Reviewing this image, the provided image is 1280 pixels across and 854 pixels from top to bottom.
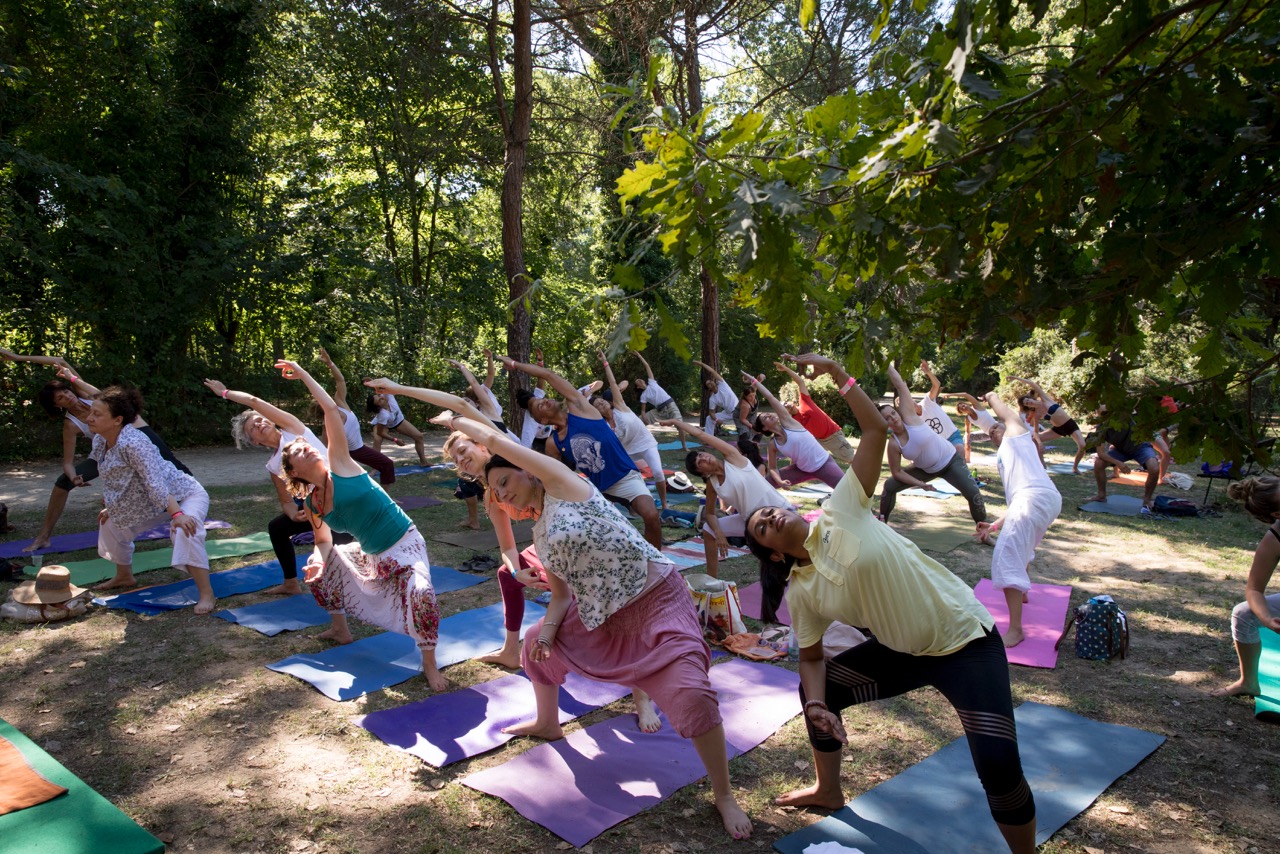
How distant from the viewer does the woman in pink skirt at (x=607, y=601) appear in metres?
3.25

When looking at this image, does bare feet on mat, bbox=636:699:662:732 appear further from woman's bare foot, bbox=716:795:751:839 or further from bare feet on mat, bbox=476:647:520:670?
bare feet on mat, bbox=476:647:520:670

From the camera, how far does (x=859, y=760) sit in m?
3.93

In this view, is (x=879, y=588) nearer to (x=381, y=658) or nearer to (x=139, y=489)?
(x=381, y=658)

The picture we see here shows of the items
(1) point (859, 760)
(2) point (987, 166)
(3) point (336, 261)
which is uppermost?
(3) point (336, 261)

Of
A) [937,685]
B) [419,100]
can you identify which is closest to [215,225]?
[419,100]

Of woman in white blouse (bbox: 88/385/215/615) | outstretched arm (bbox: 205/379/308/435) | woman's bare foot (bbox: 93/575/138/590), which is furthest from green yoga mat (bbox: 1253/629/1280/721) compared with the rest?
woman's bare foot (bbox: 93/575/138/590)

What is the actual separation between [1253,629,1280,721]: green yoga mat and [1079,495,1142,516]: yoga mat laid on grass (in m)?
5.23

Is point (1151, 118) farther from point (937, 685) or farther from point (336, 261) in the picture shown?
point (336, 261)

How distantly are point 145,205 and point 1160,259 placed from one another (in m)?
17.1

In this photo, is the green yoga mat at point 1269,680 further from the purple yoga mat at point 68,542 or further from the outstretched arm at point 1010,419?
the purple yoga mat at point 68,542

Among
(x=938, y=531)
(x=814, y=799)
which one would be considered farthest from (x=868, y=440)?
(x=938, y=531)

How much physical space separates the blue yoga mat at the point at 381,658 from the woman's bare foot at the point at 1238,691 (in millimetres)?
4343

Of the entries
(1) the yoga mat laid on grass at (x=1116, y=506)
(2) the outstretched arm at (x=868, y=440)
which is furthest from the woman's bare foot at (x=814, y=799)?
(1) the yoga mat laid on grass at (x=1116, y=506)

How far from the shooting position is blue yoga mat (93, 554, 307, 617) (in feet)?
20.1
